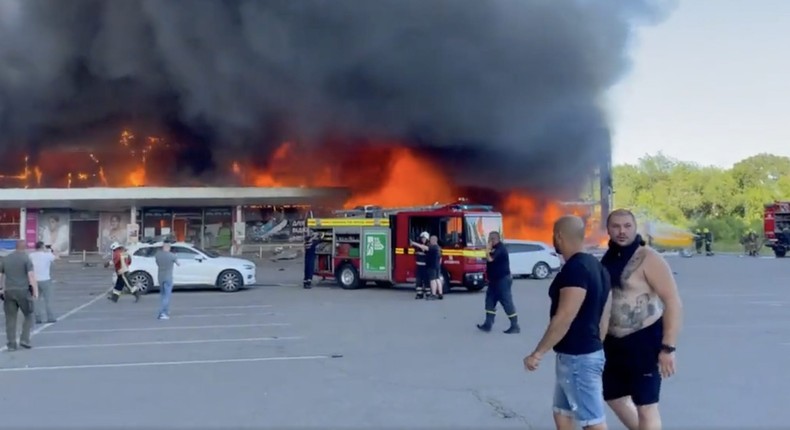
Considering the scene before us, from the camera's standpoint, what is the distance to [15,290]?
30.8 ft

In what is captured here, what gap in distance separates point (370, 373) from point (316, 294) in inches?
392

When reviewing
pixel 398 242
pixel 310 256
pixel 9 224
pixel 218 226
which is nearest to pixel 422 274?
pixel 398 242

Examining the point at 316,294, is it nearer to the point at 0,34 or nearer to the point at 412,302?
the point at 412,302

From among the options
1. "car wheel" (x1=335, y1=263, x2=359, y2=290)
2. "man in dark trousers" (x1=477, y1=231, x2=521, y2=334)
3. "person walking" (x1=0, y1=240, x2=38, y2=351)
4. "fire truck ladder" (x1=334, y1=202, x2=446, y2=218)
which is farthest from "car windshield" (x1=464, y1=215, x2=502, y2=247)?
"person walking" (x1=0, y1=240, x2=38, y2=351)

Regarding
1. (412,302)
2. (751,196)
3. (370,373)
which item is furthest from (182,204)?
(751,196)

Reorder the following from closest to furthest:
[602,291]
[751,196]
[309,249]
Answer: [602,291] < [309,249] < [751,196]

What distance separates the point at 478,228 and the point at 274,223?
62.4 feet

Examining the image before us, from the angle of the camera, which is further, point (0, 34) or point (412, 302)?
point (0, 34)

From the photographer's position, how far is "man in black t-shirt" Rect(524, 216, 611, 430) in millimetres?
4082

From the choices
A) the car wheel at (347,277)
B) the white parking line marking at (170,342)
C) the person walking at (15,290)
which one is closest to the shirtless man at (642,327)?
the white parking line marking at (170,342)

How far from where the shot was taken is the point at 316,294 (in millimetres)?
17344

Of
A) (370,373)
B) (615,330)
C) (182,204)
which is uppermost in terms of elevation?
(182,204)

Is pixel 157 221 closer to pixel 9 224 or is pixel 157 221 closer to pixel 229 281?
pixel 9 224

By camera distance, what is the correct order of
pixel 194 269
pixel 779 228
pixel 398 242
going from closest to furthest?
pixel 398 242 → pixel 194 269 → pixel 779 228
